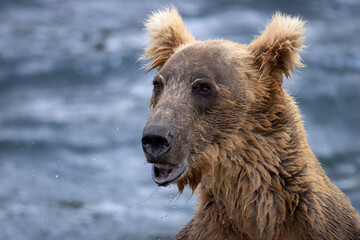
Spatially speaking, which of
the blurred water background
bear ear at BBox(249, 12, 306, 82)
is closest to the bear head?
bear ear at BBox(249, 12, 306, 82)

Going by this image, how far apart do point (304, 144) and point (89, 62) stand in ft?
30.9

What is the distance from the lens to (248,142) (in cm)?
564

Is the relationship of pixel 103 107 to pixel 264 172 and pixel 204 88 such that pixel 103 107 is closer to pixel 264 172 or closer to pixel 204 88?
pixel 204 88

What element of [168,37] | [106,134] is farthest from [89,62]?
[168,37]

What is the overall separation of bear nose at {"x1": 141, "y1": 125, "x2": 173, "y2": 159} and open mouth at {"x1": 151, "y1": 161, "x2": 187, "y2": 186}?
0.18 meters

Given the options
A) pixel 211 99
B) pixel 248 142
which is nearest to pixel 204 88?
pixel 211 99

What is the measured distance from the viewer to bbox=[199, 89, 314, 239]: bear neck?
5.61 metres

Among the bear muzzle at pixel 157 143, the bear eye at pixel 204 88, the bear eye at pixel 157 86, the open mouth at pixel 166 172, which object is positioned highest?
the bear eye at pixel 204 88

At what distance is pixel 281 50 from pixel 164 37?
1.22 meters

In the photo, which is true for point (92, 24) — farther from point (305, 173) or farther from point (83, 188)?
point (305, 173)

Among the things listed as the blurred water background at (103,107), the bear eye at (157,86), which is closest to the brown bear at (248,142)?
the bear eye at (157,86)

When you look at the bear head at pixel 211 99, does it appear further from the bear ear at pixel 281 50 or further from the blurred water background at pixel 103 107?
the blurred water background at pixel 103 107

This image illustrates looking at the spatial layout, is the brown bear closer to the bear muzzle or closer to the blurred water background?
the bear muzzle

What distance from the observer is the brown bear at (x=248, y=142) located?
5.53 metres
